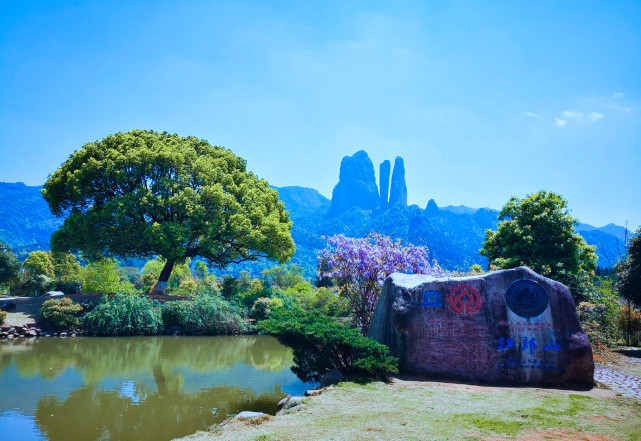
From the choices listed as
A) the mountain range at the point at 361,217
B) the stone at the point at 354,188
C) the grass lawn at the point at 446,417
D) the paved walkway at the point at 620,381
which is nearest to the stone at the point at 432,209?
the mountain range at the point at 361,217

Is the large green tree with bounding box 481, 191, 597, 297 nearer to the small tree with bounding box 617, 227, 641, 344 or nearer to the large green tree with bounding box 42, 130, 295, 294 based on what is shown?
the small tree with bounding box 617, 227, 641, 344

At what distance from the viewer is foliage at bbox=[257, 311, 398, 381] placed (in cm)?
695

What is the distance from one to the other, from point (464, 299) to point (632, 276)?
912 centimetres

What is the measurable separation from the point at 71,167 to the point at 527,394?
61.2 ft

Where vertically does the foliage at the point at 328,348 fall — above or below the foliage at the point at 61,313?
above

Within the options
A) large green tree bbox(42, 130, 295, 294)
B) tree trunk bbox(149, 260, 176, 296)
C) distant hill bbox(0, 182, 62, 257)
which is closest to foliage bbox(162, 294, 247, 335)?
large green tree bbox(42, 130, 295, 294)

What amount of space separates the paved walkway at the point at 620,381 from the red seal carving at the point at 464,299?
8.32 ft

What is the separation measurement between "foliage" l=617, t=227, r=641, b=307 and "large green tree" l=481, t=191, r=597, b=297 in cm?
161

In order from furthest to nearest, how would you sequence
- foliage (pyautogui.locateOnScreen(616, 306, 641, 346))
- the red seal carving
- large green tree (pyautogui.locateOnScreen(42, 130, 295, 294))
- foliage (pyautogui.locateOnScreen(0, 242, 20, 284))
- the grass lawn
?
foliage (pyautogui.locateOnScreen(0, 242, 20, 284)) → large green tree (pyautogui.locateOnScreen(42, 130, 295, 294)) → foliage (pyautogui.locateOnScreen(616, 306, 641, 346)) → the red seal carving → the grass lawn

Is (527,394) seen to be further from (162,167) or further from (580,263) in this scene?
(162,167)

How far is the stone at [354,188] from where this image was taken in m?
135

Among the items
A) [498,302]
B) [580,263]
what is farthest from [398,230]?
[498,302]

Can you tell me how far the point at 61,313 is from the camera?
14703mm

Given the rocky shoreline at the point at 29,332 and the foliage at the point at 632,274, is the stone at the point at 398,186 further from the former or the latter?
the rocky shoreline at the point at 29,332
